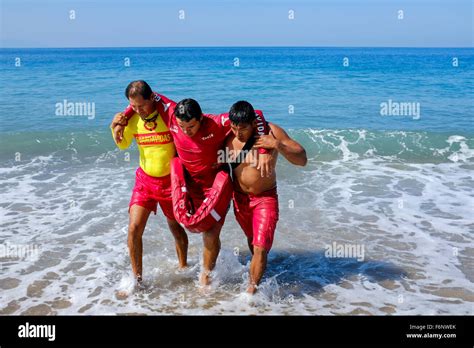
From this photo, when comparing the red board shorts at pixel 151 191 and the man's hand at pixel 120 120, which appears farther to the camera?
the red board shorts at pixel 151 191

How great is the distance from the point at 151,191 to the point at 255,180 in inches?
44.6

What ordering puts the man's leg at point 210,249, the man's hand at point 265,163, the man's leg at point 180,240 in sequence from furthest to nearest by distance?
1. the man's leg at point 180,240
2. the man's leg at point 210,249
3. the man's hand at point 265,163

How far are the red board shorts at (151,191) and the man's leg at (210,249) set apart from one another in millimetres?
559

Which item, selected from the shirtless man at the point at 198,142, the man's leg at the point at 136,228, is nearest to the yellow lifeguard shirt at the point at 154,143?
the shirtless man at the point at 198,142

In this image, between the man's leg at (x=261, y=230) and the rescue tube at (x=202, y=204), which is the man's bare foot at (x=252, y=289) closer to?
the man's leg at (x=261, y=230)

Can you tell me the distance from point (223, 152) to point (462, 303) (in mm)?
2934

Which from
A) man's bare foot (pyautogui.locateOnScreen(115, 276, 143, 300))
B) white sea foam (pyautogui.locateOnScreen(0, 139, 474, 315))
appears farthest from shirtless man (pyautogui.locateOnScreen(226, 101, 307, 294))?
man's bare foot (pyautogui.locateOnScreen(115, 276, 143, 300))

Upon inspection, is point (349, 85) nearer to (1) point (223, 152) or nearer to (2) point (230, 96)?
(2) point (230, 96)

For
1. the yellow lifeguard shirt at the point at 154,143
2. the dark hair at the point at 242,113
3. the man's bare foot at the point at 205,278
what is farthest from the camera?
the man's bare foot at the point at 205,278

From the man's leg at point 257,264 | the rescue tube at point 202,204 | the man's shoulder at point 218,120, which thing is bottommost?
the man's leg at point 257,264

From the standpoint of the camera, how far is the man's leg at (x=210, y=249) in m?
4.91

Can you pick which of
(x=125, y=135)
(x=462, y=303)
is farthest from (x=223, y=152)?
(x=462, y=303)

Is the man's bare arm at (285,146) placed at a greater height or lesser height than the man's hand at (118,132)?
lesser

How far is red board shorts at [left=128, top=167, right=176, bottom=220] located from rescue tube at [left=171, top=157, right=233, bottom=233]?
12.3 inches
